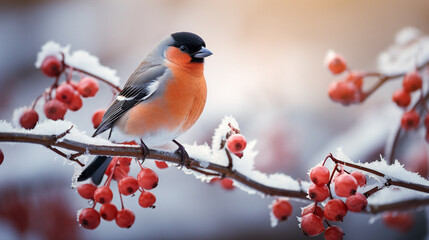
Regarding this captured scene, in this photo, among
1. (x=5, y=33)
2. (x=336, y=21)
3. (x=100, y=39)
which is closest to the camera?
(x=5, y=33)

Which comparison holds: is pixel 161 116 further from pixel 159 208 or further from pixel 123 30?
pixel 123 30

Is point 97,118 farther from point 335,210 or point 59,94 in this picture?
point 335,210

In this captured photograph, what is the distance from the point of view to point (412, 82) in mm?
708

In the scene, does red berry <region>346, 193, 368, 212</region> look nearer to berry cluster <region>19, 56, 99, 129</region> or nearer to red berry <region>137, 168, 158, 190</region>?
red berry <region>137, 168, 158, 190</region>

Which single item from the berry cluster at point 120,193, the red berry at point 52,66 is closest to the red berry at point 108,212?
the berry cluster at point 120,193

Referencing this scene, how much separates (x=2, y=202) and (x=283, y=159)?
840 mm

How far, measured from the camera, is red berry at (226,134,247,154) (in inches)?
18.8

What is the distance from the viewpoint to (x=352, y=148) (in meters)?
1.13

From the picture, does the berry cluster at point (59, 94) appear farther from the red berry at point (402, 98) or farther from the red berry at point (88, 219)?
the red berry at point (402, 98)

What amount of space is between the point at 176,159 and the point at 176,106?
148mm

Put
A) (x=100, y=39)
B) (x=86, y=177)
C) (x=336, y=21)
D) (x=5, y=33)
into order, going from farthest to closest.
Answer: (x=336, y=21), (x=100, y=39), (x=5, y=33), (x=86, y=177)

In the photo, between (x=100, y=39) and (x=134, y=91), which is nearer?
(x=134, y=91)

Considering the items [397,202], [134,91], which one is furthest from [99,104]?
[397,202]

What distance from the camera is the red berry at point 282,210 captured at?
61cm
